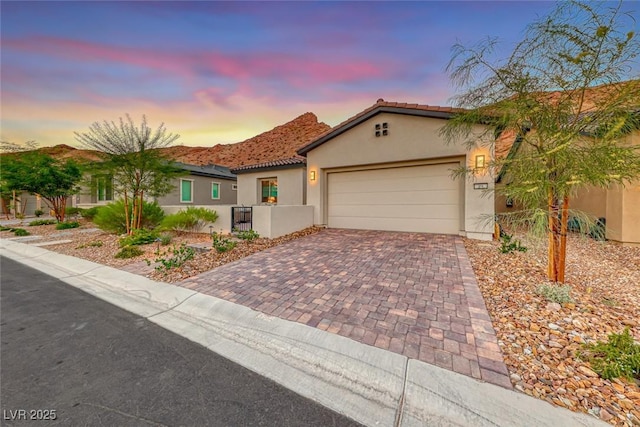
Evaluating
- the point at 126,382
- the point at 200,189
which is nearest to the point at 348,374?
the point at 126,382

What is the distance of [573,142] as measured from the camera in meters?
3.30

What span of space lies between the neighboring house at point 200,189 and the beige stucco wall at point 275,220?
7477mm

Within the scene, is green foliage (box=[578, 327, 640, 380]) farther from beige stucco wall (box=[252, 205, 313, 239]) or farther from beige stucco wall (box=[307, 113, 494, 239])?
beige stucco wall (box=[252, 205, 313, 239])

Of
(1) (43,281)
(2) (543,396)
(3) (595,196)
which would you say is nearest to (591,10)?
(2) (543,396)

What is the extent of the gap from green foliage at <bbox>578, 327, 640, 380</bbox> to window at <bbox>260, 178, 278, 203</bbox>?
11.4 m

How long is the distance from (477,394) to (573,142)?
12.0 feet

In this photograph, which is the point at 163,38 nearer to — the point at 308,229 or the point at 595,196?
the point at 308,229

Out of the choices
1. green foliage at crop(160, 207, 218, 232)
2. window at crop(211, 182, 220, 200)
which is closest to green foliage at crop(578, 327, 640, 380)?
green foliage at crop(160, 207, 218, 232)

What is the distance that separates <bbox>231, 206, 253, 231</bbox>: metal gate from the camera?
8.63 meters

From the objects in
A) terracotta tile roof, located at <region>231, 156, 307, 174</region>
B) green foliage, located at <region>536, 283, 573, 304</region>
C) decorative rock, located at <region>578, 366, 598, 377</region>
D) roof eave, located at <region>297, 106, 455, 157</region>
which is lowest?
decorative rock, located at <region>578, 366, 598, 377</region>

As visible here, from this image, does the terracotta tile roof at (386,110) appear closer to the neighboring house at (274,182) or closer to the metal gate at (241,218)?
the neighboring house at (274,182)

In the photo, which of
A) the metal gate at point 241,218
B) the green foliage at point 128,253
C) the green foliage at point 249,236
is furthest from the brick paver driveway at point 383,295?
the green foliage at point 128,253

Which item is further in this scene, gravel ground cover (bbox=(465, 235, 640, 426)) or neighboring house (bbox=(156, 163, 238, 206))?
neighboring house (bbox=(156, 163, 238, 206))

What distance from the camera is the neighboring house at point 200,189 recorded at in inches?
558
